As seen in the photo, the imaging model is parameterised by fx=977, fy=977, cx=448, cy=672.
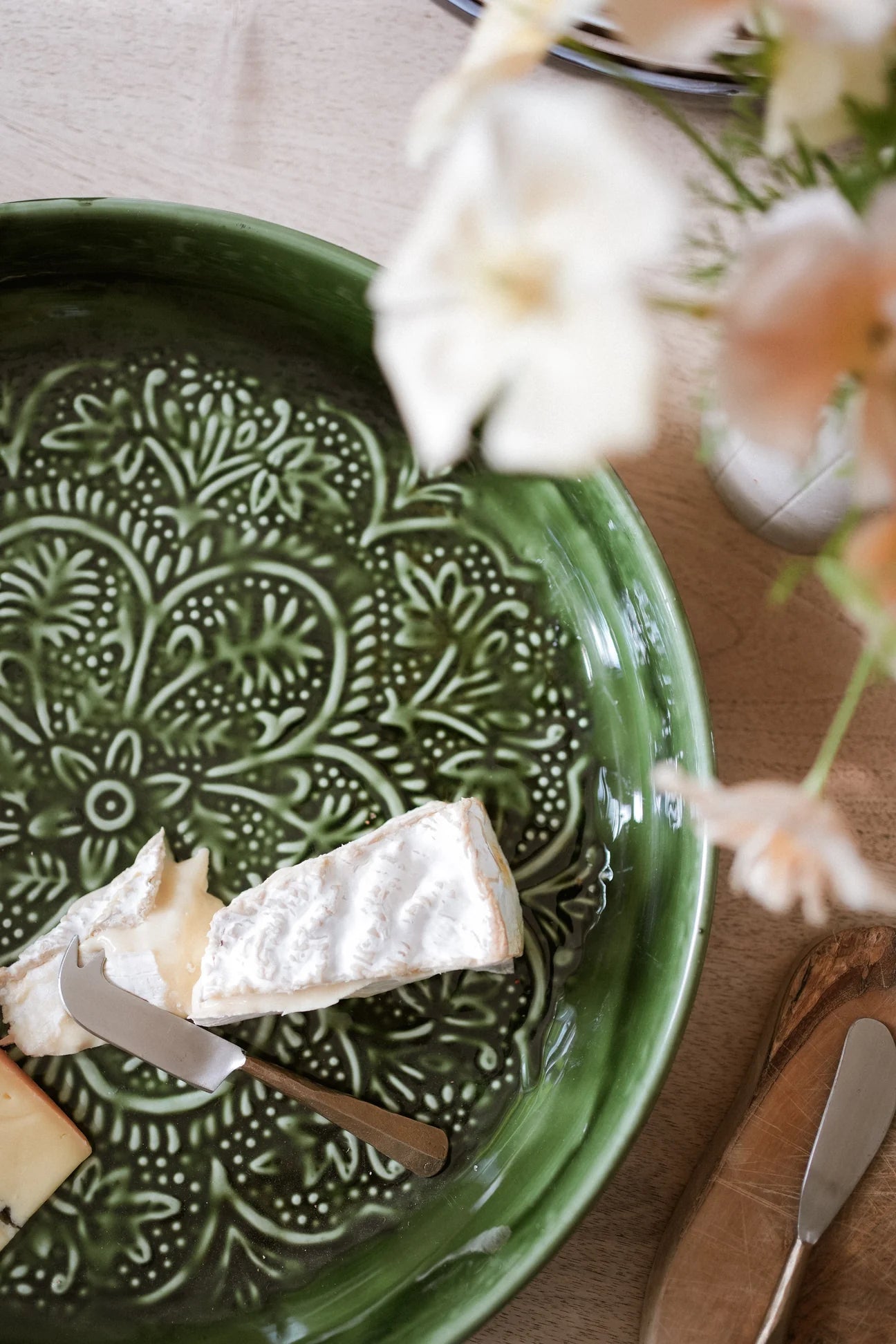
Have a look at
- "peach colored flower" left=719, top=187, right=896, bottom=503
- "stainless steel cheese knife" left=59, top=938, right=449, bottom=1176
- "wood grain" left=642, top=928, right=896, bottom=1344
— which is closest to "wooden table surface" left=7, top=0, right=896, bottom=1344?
"wood grain" left=642, top=928, right=896, bottom=1344

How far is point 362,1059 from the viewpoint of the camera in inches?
24.3

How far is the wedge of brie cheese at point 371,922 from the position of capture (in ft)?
1.93

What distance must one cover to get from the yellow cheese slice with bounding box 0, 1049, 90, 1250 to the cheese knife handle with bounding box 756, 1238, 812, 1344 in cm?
43

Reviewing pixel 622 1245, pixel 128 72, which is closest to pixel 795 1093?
pixel 622 1245

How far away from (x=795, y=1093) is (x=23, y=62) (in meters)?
0.86

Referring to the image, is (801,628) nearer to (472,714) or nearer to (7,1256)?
(472,714)

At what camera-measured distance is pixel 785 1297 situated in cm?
60

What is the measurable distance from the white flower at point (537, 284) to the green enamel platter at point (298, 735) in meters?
0.37

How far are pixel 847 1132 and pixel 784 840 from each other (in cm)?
45

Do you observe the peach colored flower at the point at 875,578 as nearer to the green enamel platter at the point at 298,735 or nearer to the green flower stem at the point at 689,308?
the green flower stem at the point at 689,308

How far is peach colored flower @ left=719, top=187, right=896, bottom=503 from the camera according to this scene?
0.22 meters

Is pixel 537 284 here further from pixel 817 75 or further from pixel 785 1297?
pixel 785 1297

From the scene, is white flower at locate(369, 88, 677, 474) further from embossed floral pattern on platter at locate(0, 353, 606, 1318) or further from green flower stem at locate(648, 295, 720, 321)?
embossed floral pattern on platter at locate(0, 353, 606, 1318)

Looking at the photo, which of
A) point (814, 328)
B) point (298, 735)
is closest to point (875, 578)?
point (814, 328)
